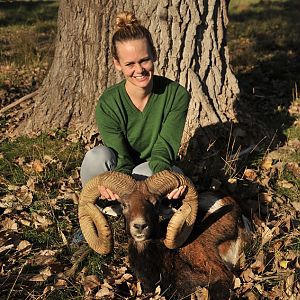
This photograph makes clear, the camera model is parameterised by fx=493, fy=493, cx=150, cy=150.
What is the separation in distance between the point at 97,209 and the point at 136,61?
1301mm

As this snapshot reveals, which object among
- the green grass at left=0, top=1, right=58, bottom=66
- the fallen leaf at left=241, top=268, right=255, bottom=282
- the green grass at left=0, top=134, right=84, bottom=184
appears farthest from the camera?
the green grass at left=0, top=1, right=58, bottom=66

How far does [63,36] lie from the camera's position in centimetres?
650

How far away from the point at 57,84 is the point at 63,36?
64 cm

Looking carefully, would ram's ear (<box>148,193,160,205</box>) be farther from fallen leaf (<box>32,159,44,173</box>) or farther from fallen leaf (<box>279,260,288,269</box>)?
fallen leaf (<box>32,159,44,173</box>)

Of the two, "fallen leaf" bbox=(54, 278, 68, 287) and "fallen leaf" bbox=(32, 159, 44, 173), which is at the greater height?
"fallen leaf" bbox=(32, 159, 44, 173)

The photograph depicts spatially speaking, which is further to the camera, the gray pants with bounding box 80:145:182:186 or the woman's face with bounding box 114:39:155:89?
the gray pants with bounding box 80:145:182:186

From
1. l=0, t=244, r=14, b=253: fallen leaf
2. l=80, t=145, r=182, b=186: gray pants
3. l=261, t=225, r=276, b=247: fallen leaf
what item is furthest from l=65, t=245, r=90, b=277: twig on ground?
l=261, t=225, r=276, b=247: fallen leaf

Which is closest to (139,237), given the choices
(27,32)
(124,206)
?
(124,206)

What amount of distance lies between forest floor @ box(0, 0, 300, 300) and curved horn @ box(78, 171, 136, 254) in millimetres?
346

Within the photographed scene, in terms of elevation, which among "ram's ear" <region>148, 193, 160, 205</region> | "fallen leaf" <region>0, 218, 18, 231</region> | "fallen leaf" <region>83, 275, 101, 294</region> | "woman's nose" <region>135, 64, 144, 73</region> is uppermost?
"woman's nose" <region>135, 64, 144, 73</region>

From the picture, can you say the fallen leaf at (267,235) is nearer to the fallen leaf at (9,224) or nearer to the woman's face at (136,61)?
the woman's face at (136,61)

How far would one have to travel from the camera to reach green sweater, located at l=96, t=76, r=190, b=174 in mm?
4637

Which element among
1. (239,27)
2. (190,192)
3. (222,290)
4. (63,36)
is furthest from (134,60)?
(239,27)

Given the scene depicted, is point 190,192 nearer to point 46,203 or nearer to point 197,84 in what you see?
point 46,203
